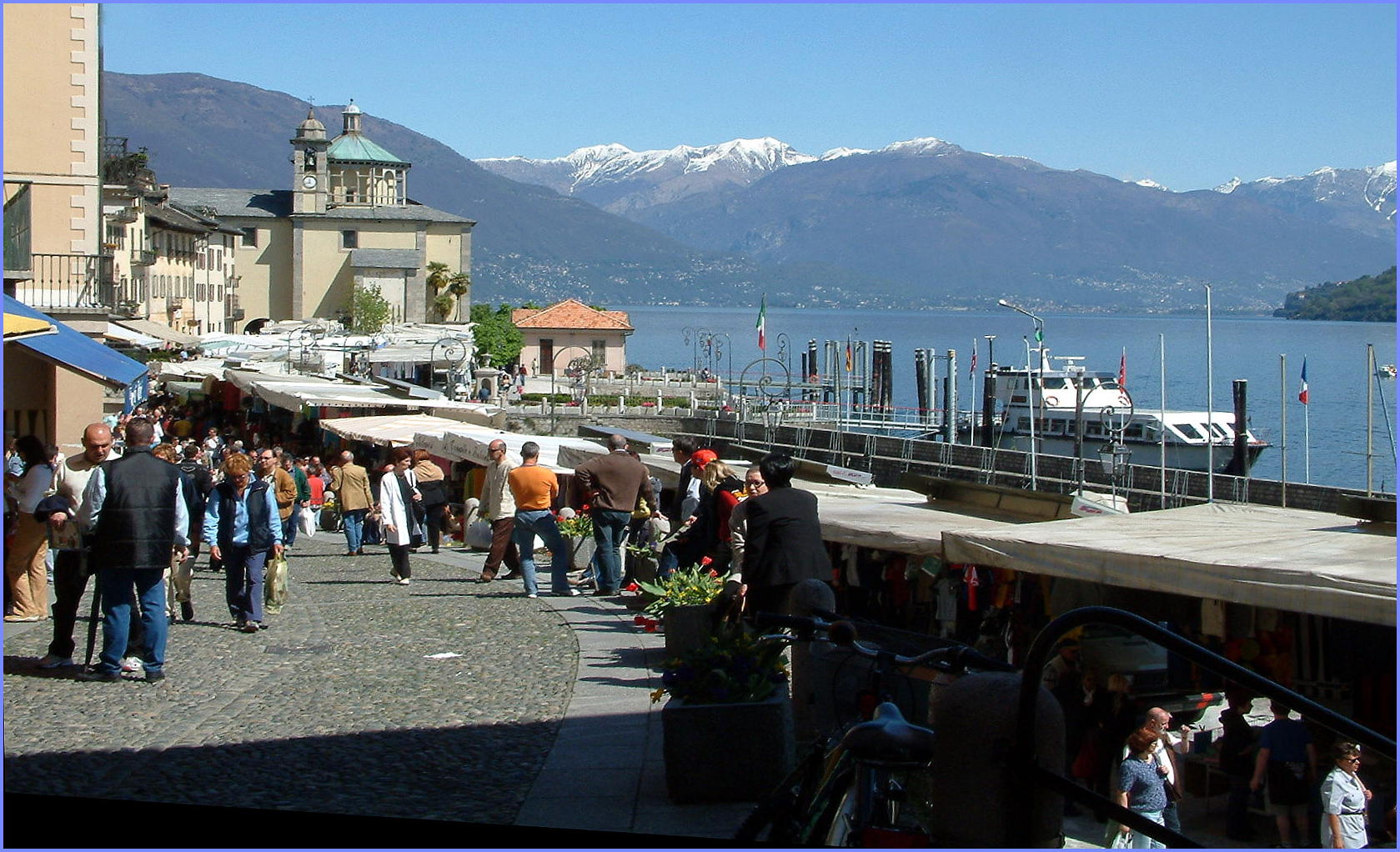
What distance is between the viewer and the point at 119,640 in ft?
29.1

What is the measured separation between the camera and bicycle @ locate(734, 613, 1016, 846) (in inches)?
172

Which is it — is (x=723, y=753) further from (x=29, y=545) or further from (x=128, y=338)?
(x=128, y=338)

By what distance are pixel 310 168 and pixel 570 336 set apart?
2565 cm

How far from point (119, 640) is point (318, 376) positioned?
103 ft

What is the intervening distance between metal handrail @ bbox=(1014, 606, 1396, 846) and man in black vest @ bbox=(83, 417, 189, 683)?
5947 millimetres

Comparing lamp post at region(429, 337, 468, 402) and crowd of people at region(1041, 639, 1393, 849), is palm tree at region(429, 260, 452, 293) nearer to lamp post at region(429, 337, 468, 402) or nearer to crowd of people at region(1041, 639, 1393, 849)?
lamp post at region(429, 337, 468, 402)

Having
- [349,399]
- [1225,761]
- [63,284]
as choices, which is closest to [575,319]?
[349,399]

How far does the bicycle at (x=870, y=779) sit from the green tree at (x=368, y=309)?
9910cm

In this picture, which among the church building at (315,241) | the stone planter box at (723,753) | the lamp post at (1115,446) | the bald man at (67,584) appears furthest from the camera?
the church building at (315,241)

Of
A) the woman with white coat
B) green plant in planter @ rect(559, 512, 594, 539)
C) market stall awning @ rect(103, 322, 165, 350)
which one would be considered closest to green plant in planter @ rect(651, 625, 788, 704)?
the woman with white coat

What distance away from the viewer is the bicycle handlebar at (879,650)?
4504mm

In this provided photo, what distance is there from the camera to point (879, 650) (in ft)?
15.6

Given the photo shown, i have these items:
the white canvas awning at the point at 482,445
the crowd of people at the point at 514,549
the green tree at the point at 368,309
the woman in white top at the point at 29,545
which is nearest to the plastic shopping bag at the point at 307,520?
the crowd of people at the point at 514,549

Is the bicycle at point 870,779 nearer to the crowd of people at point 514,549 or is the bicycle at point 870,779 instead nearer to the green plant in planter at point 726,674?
the crowd of people at point 514,549
